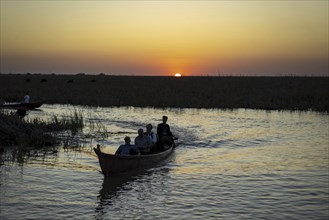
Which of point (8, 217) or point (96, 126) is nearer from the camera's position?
point (8, 217)

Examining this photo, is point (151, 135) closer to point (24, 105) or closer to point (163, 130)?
point (163, 130)

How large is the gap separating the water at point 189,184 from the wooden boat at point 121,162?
278 mm

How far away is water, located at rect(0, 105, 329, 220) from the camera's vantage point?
9.52 meters

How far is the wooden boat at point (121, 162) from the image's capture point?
40.7 ft

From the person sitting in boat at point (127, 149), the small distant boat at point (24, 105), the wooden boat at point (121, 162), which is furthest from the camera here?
the small distant boat at point (24, 105)

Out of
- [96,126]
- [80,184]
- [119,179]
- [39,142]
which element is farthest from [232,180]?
[96,126]

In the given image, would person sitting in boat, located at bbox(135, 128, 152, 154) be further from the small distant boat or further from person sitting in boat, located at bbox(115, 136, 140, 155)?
the small distant boat

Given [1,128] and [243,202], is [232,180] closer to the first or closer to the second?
[243,202]

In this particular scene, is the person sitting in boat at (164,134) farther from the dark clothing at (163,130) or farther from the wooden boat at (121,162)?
the wooden boat at (121,162)

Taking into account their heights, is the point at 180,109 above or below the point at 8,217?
above

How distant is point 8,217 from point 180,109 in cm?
2829

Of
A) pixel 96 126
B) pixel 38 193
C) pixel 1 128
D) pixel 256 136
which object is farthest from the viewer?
pixel 96 126

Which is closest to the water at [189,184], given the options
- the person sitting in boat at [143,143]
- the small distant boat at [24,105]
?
the person sitting in boat at [143,143]

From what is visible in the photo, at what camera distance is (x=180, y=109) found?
36656mm
